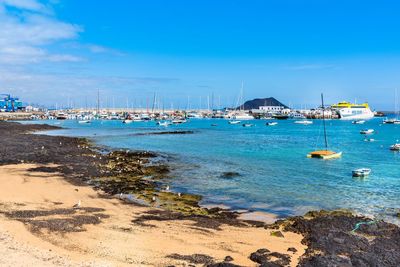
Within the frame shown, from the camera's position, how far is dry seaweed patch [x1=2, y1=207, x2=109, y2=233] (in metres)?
16.7

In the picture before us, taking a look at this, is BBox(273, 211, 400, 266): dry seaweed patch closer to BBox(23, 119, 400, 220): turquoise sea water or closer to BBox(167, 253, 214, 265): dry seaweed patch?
BBox(167, 253, 214, 265): dry seaweed patch

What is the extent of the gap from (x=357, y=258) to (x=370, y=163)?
126ft

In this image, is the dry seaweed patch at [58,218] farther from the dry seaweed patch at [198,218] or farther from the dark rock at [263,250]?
the dark rock at [263,250]

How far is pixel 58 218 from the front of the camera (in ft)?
60.3

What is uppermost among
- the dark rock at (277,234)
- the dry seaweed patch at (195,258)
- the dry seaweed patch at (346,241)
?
the dry seaweed patch at (195,258)

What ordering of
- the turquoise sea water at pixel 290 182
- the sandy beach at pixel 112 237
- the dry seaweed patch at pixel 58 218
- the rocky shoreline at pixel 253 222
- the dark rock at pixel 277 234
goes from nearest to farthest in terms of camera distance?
the sandy beach at pixel 112 237, the rocky shoreline at pixel 253 222, the dry seaweed patch at pixel 58 218, the dark rock at pixel 277 234, the turquoise sea water at pixel 290 182

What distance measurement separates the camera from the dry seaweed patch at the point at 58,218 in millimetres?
16656

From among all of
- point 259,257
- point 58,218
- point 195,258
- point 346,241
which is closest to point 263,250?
point 259,257

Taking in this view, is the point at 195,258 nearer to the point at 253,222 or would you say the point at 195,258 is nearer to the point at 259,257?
the point at 259,257

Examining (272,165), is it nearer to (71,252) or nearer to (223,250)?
(223,250)

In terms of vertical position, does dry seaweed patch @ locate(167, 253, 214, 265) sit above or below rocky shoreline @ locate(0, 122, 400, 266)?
above

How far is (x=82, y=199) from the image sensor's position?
23781mm

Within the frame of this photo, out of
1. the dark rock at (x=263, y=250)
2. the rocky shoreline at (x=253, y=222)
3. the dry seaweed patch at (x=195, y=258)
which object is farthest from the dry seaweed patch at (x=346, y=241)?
Result: the dry seaweed patch at (x=195, y=258)

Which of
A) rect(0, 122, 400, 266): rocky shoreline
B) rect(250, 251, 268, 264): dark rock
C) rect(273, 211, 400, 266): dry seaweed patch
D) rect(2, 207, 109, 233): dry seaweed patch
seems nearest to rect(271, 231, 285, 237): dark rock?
rect(0, 122, 400, 266): rocky shoreline
